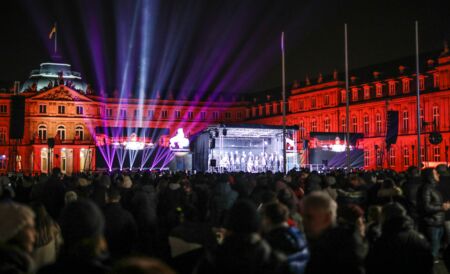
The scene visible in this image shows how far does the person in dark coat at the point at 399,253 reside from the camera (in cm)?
591

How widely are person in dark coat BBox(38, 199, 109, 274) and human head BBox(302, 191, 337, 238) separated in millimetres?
1651

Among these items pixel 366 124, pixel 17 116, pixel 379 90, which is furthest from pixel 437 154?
pixel 17 116

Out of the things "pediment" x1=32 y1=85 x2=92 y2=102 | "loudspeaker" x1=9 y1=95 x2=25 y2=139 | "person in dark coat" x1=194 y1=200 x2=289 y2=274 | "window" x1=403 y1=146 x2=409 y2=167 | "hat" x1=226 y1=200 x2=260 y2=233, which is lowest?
"person in dark coat" x1=194 y1=200 x2=289 y2=274

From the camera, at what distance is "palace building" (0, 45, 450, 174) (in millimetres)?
61875

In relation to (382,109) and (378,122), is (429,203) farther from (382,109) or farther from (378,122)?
(378,122)

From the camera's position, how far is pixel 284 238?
5.31 metres

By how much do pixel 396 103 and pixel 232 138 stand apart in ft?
99.8

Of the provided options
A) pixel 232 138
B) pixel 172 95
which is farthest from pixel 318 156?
pixel 172 95

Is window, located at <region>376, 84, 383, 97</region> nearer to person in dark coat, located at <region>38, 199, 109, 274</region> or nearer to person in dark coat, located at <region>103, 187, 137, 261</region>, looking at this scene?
person in dark coat, located at <region>103, 187, 137, 261</region>

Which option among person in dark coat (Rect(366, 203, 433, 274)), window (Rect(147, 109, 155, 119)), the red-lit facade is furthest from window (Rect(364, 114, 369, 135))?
person in dark coat (Rect(366, 203, 433, 274))

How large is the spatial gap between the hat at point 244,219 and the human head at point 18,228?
148 cm

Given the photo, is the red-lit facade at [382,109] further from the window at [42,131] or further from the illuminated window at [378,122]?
the window at [42,131]

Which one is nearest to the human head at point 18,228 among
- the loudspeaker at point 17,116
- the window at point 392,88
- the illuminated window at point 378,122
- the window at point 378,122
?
the loudspeaker at point 17,116

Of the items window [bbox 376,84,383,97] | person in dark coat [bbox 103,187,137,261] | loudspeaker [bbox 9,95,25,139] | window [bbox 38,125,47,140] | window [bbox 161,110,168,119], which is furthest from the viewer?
window [bbox 161,110,168,119]
